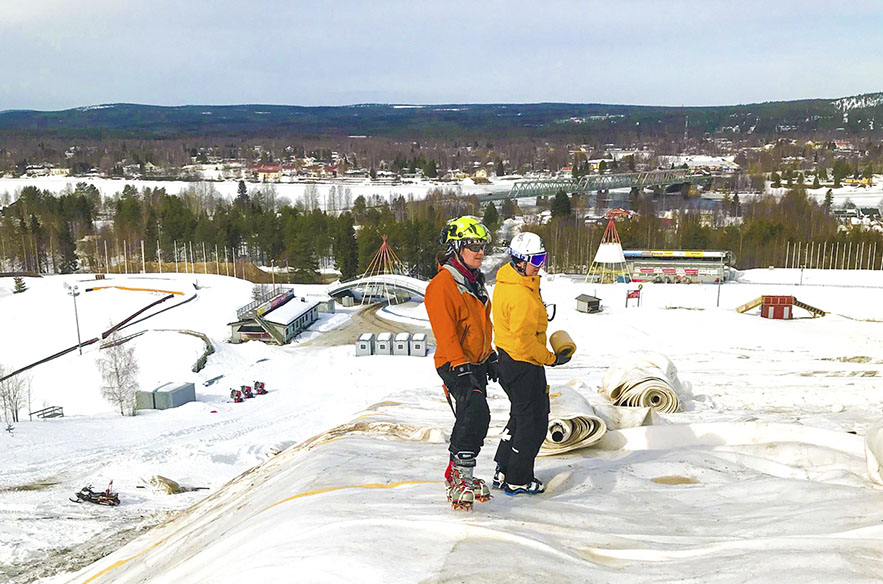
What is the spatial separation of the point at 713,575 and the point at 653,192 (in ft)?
384

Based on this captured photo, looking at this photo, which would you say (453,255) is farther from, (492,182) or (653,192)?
(492,182)

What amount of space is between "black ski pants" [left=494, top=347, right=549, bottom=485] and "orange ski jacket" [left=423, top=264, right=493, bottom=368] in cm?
29

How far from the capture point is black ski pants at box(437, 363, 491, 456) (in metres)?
4.70

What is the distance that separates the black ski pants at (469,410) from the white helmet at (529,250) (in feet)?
2.85

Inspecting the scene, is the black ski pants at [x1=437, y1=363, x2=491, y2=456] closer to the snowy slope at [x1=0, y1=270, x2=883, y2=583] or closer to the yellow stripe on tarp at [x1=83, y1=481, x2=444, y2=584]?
the snowy slope at [x1=0, y1=270, x2=883, y2=583]

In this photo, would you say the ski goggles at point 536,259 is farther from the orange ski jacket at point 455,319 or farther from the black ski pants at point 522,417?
the black ski pants at point 522,417

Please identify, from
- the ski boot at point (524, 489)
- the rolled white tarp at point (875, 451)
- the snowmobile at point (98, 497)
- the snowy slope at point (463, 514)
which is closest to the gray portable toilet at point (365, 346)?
the snowy slope at point (463, 514)

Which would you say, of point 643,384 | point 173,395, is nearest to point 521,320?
point 643,384

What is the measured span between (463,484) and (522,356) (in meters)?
0.99

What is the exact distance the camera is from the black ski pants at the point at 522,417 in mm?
5020

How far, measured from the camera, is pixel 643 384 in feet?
30.0

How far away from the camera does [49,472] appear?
1209cm

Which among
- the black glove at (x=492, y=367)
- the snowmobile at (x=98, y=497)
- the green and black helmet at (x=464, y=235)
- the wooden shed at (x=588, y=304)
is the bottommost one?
the wooden shed at (x=588, y=304)

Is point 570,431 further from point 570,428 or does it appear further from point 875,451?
point 875,451
